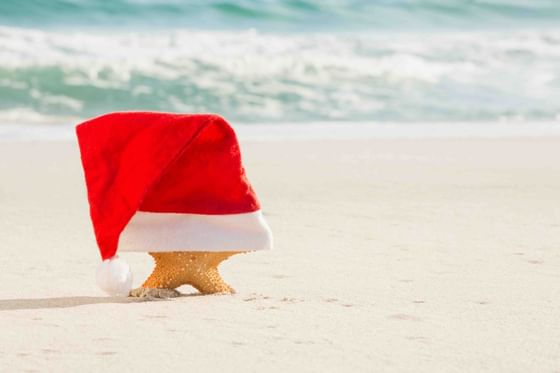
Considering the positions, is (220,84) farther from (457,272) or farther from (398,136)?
(457,272)

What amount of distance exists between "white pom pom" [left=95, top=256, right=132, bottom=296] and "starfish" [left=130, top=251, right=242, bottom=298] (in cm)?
11

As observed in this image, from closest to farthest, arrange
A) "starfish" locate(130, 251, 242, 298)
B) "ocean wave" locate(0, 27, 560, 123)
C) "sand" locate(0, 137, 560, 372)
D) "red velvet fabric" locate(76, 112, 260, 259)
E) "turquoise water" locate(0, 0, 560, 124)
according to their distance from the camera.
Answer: "sand" locate(0, 137, 560, 372), "red velvet fabric" locate(76, 112, 260, 259), "starfish" locate(130, 251, 242, 298), "ocean wave" locate(0, 27, 560, 123), "turquoise water" locate(0, 0, 560, 124)

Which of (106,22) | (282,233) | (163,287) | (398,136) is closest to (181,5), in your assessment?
(106,22)

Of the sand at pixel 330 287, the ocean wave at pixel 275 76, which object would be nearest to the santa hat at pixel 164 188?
the sand at pixel 330 287

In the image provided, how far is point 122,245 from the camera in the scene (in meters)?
3.71

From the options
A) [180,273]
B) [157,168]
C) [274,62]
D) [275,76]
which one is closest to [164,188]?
[157,168]

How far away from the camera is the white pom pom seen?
12.0ft

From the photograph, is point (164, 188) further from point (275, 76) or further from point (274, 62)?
point (274, 62)

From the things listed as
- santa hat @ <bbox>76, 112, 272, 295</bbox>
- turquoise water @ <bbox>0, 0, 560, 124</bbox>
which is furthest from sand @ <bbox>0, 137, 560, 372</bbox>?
turquoise water @ <bbox>0, 0, 560, 124</bbox>

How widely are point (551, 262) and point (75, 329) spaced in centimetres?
189

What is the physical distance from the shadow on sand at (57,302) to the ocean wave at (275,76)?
8892 millimetres

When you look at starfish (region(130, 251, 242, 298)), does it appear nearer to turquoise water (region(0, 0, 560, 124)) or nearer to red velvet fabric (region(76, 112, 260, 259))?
red velvet fabric (region(76, 112, 260, 259))

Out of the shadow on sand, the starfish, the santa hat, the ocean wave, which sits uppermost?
the santa hat

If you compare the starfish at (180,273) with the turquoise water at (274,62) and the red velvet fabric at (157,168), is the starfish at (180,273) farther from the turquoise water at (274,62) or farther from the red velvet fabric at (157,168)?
the turquoise water at (274,62)
